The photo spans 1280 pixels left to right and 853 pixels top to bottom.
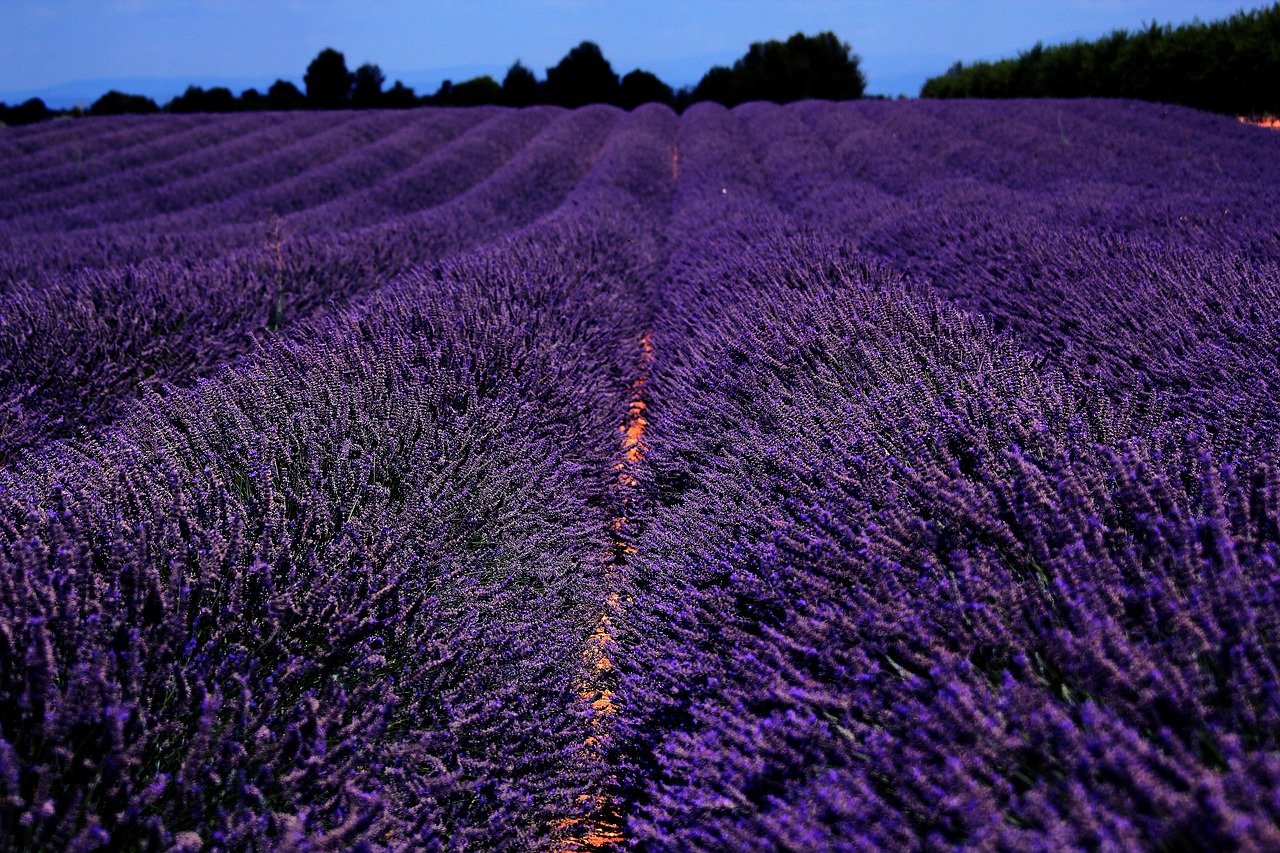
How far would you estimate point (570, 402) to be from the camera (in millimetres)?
3098

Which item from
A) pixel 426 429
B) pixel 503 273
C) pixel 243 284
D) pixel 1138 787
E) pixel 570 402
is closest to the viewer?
pixel 1138 787

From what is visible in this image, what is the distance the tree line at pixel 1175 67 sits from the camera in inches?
539

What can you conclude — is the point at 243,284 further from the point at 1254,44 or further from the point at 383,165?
the point at 1254,44

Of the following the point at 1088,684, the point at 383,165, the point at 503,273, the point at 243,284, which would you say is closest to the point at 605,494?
the point at 503,273

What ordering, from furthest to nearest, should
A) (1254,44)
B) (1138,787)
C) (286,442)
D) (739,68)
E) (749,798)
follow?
(739,68)
(1254,44)
(286,442)
(749,798)
(1138,787)

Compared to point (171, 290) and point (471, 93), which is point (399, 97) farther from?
point (171, 290)

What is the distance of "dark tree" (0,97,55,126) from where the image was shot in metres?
28.1

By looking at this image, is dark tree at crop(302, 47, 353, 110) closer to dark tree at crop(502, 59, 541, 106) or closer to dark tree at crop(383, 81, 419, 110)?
dark tree at crop(383, 81, 419, 110)

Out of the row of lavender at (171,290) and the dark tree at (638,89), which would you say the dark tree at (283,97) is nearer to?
the dark tree at (638,89)

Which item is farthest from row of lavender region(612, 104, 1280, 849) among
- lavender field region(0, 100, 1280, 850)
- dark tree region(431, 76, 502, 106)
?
dark tree region(431, 76, 502, 106)

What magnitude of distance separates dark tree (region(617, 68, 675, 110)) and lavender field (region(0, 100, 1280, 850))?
28.7 m

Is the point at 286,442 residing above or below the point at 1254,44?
below

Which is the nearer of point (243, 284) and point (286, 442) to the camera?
point (286, 442)

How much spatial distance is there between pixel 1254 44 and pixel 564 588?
17.0m
